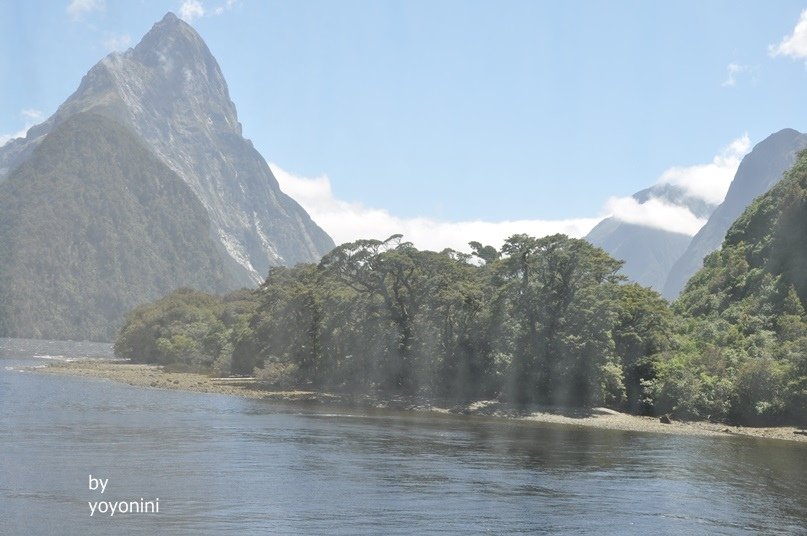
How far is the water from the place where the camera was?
1222 inches

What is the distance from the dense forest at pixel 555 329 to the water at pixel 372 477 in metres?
17.9

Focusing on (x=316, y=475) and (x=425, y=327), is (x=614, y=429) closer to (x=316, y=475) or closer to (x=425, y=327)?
(x=425, y=327)

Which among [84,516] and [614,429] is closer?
[84,516]

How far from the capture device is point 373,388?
103 meters

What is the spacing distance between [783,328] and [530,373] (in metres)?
29.3

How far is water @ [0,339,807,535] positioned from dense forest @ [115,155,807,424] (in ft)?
58.6

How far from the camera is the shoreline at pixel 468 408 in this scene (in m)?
72.9

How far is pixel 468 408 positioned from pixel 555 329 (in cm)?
1370

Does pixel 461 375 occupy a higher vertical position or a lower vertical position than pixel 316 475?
higher

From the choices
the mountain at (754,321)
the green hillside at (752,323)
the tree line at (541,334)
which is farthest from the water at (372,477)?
the tree line at (541,334)

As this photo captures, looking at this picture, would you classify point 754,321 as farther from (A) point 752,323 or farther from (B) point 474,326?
(B) point 474,326

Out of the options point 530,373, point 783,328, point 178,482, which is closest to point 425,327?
point 530,373

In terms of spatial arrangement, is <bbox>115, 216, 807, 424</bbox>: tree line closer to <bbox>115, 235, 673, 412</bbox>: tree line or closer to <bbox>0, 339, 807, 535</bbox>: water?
<bbox>115, 235, 673, 412</bbox>: tree line

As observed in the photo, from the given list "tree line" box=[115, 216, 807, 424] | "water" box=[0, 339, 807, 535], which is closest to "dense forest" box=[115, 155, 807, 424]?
"tree line" box=[115, 216, 807, 424]
